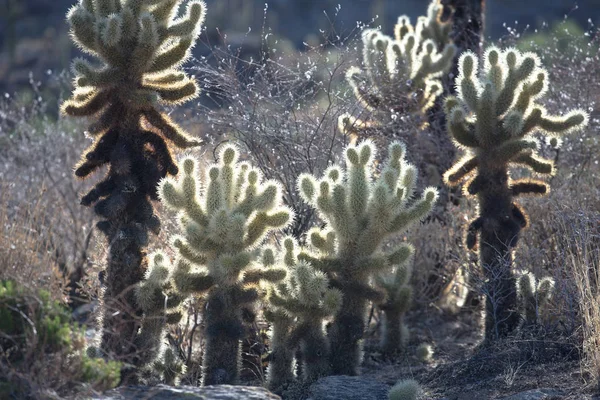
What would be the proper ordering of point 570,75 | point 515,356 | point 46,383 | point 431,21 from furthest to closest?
1. point 431,21
2. point 570,75
3. point 515,356
4. point 46,383

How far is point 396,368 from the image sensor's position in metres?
8.59

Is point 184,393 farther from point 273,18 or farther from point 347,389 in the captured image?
point 273,18

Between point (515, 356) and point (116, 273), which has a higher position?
point (116, 273)

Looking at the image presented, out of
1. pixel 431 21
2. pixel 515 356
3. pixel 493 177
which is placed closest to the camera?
pixel 515 356

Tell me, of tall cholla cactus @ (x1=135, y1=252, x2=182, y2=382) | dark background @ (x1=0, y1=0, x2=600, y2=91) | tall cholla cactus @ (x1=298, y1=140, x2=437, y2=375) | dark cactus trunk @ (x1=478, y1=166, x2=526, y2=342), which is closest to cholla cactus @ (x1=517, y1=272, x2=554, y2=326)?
dark cactus trunk @ (x1=478, y1=166, x2=526, y2=342)

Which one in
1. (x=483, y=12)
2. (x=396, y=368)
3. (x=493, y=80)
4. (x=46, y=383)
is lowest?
(x=46, y=383)

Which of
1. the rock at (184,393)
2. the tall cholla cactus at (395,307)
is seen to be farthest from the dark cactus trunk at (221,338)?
the tall cholla cactus at (395,307)

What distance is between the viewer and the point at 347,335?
766 centimetres

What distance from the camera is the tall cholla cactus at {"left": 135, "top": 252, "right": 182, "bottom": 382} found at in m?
7.27

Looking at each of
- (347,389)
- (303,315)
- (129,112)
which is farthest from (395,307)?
(129,112)

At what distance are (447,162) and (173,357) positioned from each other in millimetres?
4597

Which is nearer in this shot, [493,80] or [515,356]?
[515,356]

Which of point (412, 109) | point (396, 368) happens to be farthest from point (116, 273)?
point (412, 109)

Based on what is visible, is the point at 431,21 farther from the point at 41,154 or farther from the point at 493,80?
the point at 41,154
